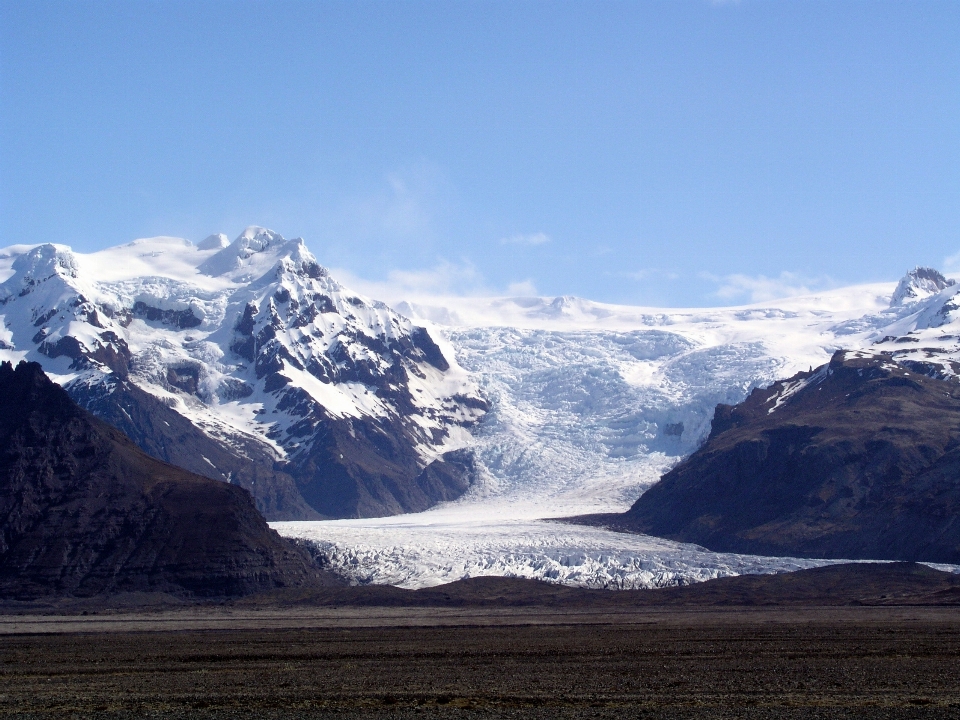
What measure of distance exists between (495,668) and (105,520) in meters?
90.5

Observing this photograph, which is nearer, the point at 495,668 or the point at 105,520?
the point at 495,668

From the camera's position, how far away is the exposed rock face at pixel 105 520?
478 ft

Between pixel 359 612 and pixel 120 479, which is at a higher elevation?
pixel 120 479

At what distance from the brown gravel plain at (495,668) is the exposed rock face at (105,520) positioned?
27693 millimetres

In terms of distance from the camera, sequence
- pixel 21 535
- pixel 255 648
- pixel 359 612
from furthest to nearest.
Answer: pixel 21 535, pixel 359 612, pixel 255 648

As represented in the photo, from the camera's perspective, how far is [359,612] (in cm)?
13400

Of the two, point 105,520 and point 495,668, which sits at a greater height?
point 105,520

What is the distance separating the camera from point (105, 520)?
153 m

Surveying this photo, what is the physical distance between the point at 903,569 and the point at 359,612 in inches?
2394

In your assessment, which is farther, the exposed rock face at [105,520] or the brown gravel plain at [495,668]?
the exposed rock face at [105,520]

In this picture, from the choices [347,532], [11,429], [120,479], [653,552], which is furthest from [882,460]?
[11,429]

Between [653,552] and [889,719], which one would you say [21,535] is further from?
[889,719]

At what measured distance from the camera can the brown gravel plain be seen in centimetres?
5697

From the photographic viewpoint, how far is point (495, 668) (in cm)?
7325
